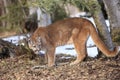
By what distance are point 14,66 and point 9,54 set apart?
1.05m

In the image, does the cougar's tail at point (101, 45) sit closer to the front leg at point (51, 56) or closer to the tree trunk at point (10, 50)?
the front leg at point (51, 56)

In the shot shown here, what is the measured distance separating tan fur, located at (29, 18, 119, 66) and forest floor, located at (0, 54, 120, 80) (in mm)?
205

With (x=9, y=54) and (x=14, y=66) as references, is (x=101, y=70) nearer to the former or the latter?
(x=14, y=66)

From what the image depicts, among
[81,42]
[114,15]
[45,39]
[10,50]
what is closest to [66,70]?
[81,42]

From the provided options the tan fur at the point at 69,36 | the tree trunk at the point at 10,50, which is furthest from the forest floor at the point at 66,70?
the tree trunk at the point at 10,50

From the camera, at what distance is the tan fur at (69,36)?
21.5 ft

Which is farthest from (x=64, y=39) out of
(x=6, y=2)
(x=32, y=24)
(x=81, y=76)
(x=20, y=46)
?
(x=6, y=2)

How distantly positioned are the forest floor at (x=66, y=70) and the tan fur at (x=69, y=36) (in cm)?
20

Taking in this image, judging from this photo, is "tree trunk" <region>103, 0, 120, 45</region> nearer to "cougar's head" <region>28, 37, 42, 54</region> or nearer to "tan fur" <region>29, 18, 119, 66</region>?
"tan fur" <region>29, 18, 119, 66</region>

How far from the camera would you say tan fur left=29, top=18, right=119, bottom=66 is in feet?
21.5

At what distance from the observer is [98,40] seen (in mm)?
6539

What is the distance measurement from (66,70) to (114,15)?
1.31 m

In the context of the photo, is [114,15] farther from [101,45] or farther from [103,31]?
[101,45]

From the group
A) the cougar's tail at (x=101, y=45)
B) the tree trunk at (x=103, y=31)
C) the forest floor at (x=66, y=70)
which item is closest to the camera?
the forest floor at (x=66, y=70)
